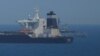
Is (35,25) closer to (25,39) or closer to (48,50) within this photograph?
(25,39)

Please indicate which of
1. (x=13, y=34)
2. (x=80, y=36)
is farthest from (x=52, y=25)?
(x=80, y=36)

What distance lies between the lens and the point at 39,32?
68125mm

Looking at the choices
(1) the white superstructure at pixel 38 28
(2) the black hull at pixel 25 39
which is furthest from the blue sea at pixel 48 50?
(1) the white superstructure at pixel 38 28

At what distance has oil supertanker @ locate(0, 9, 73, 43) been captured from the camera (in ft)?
213

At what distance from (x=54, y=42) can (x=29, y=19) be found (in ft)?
17.4

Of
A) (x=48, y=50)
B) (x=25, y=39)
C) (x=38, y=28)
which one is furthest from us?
(x=38, y=28)

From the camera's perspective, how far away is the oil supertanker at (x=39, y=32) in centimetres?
6488

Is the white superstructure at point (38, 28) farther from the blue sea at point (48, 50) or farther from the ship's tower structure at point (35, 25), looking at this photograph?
the blue sea at point (48, 50)

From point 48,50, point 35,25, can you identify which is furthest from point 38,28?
point 48,50

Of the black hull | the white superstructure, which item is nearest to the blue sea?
the black hull

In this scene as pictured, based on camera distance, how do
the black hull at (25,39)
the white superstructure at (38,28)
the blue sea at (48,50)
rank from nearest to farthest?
the blue sea at (48,50)
the black hull at (25,39)
the white superstructure at (38,28)

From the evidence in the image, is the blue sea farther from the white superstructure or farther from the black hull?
the white superstructure

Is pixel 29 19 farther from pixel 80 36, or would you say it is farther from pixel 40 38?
pixel 80 36

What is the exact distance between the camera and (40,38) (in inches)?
2584
